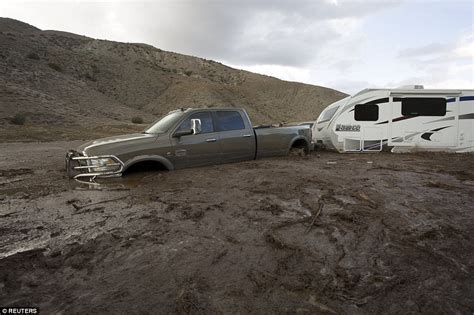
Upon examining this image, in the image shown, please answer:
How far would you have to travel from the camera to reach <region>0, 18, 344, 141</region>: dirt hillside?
24.7 m

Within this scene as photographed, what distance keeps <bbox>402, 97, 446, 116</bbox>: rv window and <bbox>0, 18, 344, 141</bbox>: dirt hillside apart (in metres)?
17.4

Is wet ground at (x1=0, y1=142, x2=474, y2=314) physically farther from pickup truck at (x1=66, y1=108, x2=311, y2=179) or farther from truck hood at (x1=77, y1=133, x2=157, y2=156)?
truck hood at (x1=77, y1=133, x2=157, y2=156)

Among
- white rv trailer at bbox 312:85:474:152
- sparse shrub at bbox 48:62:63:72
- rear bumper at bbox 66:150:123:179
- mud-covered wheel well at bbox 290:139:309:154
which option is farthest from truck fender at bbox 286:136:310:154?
sparse shrub at bbox 48:62:63:72

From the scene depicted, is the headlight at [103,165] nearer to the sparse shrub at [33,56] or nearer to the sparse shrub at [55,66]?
the sparse shrub at [33,56]

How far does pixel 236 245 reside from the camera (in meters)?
3.72

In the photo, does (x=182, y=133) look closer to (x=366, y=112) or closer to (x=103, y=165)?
(x=103, y=165)

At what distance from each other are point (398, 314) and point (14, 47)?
4669cm

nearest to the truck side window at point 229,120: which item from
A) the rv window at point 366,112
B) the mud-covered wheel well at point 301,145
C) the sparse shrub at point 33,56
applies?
the mud-covered wheel well at point 301,145

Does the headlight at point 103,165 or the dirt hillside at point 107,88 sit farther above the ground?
the dirt hillside at point 107,88

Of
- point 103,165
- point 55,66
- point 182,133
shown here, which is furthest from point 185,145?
point 55,66

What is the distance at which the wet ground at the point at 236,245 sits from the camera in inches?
107

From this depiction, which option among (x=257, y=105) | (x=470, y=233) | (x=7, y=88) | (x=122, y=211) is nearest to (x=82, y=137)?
(x=7, y=88)

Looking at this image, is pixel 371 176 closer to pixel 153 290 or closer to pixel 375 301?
pixel 375 301

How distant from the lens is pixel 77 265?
3279mm
